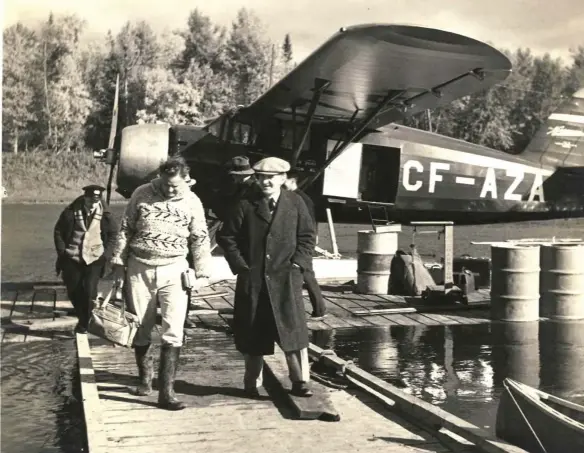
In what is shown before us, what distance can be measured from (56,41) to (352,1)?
20.2ft

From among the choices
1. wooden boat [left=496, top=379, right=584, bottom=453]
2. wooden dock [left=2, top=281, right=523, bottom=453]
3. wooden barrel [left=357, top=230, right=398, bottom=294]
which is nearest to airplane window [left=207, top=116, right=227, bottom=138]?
wooden barrel [left=357, top=230, right=398, bottom=294]

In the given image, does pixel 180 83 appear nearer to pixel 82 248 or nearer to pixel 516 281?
pixel 82 248

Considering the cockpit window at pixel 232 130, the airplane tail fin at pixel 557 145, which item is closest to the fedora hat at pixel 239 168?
the cockpit window at pixel 232 130

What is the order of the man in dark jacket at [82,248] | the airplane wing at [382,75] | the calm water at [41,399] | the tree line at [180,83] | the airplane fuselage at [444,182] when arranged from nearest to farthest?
the calm water at [41,399]
the airplane wing at [382,75]
the man in dark jacket at [82,248]
the airplane fuselage at [444,182]
the tree line at [180,83]

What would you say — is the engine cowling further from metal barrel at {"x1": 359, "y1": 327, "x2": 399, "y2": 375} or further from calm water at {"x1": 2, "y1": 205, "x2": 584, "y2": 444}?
metal barrel at {"x1": 359, "y1": 327, "x2": 399, "y2": 375}

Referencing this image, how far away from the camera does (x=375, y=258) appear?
9.52 metres

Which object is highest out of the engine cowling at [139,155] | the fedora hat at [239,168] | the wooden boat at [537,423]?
the engine cowling at [139,155]

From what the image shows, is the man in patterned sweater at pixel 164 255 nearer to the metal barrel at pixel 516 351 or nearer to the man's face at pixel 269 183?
the man's face at pixel 269 183

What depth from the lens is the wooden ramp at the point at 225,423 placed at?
3564mm

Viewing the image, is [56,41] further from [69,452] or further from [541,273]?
[69,452]

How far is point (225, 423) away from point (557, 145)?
10.1 meters

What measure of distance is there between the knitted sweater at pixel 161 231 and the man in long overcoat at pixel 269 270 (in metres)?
0.18

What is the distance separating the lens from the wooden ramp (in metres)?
3.56

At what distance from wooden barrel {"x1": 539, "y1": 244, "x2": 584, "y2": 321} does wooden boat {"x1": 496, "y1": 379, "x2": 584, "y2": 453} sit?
440 centimetres
